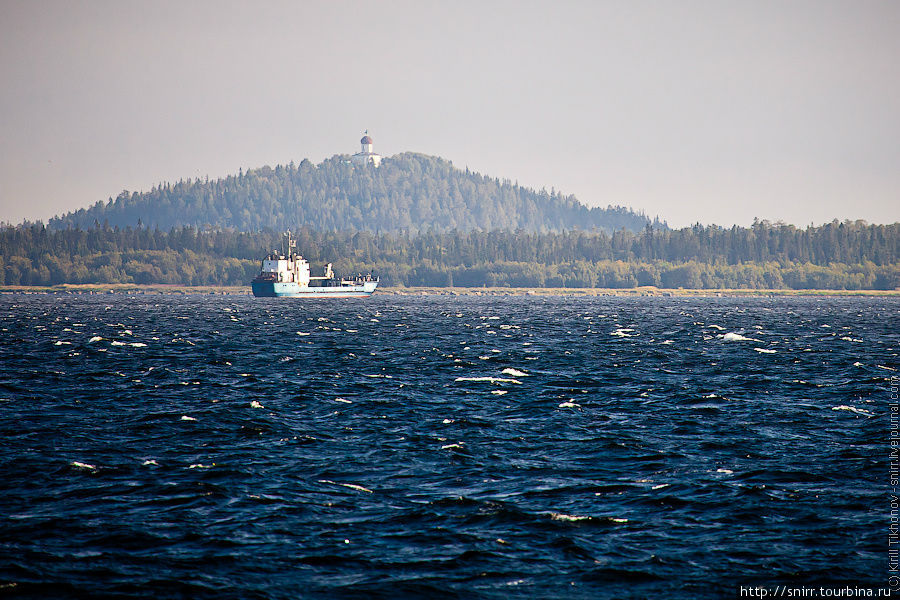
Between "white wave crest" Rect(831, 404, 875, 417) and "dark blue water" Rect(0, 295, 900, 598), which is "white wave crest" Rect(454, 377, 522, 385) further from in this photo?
"white wave crest" Rect(831, 404, 875, 417)

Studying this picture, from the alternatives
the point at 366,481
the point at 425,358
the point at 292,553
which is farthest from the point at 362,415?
the point at 425,358

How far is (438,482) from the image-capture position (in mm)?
23062

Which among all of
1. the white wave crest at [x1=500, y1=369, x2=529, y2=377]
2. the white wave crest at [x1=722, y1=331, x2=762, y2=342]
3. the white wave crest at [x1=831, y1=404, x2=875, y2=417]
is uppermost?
the white wave crest at [x1=500, y1=369, x2=529, y2=377]

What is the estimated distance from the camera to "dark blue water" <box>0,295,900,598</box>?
1655 centimetres

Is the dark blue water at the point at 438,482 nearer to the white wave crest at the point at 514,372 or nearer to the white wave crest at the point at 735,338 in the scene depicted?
the white wave crest at the point at 514,372

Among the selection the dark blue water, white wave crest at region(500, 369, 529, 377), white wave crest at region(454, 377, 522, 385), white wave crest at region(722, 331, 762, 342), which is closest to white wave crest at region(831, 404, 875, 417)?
the dark blue water

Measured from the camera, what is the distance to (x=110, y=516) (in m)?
19.7

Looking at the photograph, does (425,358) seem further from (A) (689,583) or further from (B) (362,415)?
(A) (689,583)

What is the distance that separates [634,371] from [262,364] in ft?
69.7

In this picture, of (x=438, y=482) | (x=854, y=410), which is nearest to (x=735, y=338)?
(x=854, y=410)

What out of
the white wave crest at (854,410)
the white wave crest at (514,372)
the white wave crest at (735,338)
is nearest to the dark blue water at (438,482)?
the white wave crest at (854,410)

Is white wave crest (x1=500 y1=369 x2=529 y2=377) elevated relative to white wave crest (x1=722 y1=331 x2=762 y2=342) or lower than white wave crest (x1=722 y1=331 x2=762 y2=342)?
elevated

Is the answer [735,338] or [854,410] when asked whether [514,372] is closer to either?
[854,410]

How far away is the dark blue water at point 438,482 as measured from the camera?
54.3 feet
